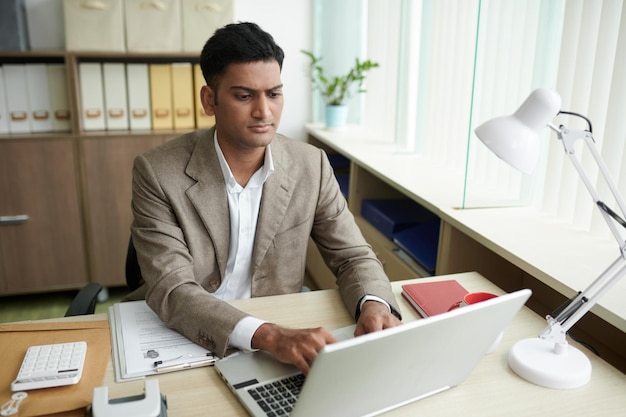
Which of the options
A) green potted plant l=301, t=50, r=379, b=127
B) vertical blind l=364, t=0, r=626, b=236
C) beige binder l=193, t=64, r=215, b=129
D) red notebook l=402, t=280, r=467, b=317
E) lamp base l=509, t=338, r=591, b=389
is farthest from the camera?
green potted plant l=301, t=50, r=379, b=127

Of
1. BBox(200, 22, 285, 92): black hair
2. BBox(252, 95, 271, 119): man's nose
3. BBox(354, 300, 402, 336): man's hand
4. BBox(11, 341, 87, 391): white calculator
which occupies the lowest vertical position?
BBox(11, 341, 87, 391): white calculator

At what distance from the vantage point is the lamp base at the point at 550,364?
1115mm

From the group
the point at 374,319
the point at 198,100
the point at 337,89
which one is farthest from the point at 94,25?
the point at 374,319

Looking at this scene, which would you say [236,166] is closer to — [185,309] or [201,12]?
[185,309]

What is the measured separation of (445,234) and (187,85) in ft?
5.98

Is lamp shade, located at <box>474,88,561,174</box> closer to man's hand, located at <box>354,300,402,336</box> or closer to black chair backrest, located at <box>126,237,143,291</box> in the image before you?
man's hand, located at <box>354,300,402,336</box>

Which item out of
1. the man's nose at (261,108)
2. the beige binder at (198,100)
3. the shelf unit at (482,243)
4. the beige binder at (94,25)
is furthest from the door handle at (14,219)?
the man's nose at (261,108)

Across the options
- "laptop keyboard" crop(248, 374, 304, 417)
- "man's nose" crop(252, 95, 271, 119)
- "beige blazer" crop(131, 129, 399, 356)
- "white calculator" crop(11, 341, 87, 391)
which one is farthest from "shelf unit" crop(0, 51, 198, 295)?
"laptop keyboard" crop(248, 374, 304, 417)

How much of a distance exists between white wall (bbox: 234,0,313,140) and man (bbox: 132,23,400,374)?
201 cm

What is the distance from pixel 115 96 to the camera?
3.02 meters

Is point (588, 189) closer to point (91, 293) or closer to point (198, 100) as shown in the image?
point (91, 293)

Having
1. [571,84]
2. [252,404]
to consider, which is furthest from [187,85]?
[252,404]

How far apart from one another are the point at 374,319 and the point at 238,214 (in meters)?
0.54

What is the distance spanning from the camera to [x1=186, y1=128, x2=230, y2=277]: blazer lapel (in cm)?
151
